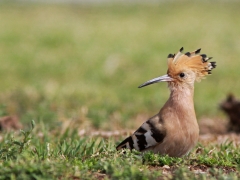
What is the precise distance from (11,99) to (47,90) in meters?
0.69

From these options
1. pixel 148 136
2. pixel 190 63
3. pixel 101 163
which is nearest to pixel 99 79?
pixel 190 63

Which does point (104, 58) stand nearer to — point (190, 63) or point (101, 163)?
point (190, 63)

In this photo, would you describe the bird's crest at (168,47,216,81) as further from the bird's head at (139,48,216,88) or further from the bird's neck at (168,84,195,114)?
the bird's neck at (168,84,195,114)

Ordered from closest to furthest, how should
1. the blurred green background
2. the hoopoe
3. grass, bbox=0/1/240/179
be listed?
grass, bbox=0/1/240/179
the hoopoe
the blurred green background

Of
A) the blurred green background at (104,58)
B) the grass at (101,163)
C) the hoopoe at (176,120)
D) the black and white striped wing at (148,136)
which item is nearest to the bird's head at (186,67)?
the hoopoe at (176,120)

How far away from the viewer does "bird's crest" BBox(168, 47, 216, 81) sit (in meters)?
4.66

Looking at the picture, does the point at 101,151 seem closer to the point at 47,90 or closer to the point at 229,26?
the point at 47,90

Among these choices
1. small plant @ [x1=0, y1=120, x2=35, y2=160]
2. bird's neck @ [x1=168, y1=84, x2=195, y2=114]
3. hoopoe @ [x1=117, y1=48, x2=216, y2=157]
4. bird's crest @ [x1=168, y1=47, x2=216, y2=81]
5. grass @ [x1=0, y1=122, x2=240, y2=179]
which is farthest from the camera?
bird's crest @ [x1=168, y1=47, x2=216, y2=81]

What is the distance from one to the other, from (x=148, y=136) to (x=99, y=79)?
5.53 metres

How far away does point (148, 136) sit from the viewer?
14.4ft

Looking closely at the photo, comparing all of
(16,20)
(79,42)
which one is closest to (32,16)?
(16,20)

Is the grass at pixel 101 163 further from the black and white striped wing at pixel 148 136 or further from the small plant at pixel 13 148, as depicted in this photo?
the black and white striped wing at pixel 148 136

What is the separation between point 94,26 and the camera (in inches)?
543

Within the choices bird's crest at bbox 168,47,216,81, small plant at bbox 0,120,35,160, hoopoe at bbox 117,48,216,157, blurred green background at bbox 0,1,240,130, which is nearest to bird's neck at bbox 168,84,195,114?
hoopoe at bbox 117,48,216,157
